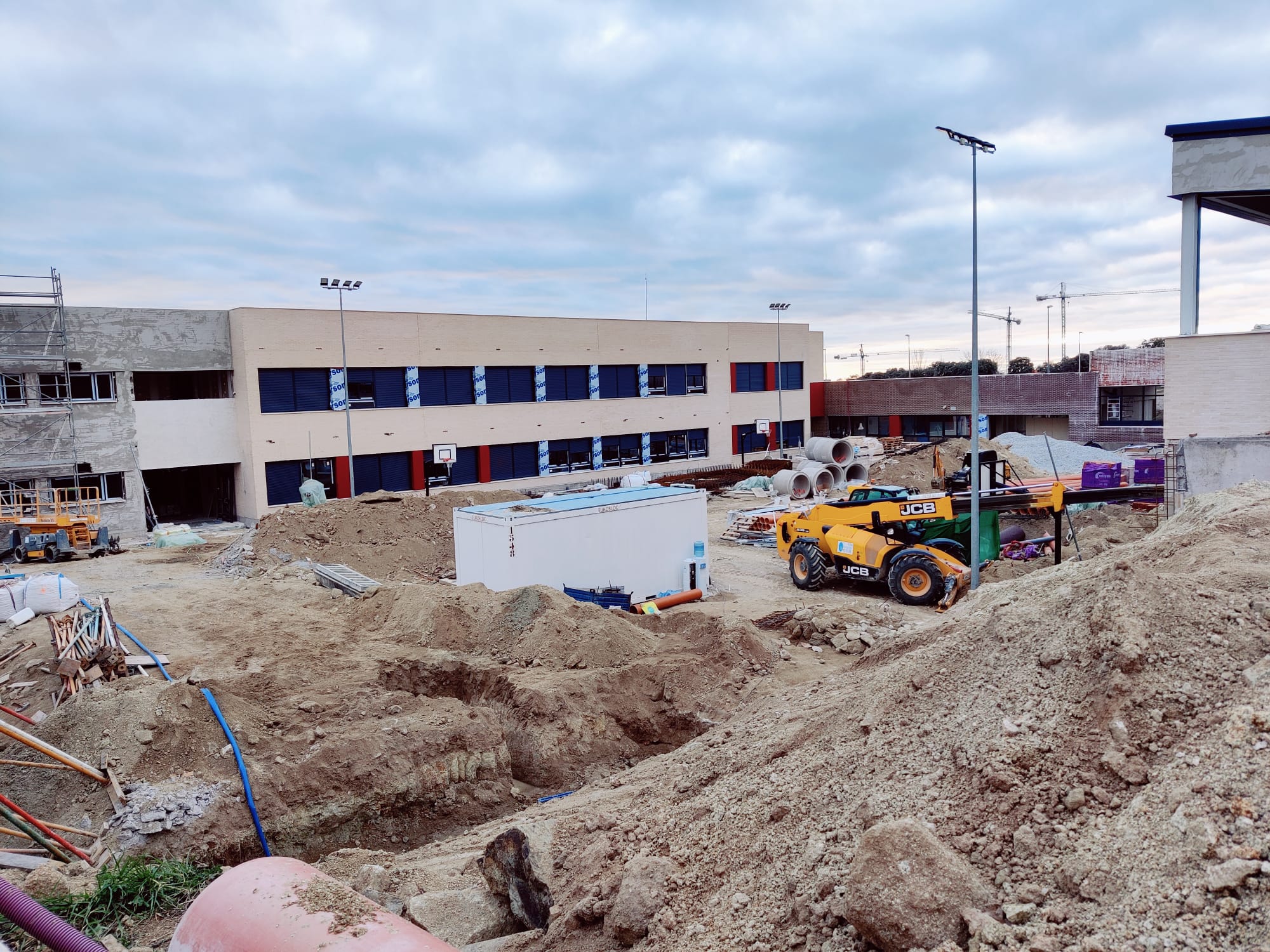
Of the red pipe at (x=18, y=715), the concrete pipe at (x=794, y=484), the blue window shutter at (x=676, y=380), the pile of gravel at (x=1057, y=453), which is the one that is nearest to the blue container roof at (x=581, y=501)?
the red pipe at (x=18, y=715)

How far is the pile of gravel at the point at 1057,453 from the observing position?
39.2m

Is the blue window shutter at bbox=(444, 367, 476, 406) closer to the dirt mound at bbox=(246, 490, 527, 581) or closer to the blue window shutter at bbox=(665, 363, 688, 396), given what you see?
the dirt mound at bbox=(246, 490, 527, 581)

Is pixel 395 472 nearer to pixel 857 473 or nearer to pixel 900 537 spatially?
pixel 857 473

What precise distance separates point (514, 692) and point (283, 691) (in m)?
3.27

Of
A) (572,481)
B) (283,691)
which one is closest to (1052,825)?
(283,691)

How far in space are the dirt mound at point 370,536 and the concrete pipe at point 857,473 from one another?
56.8 feet

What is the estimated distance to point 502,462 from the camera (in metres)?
39.5

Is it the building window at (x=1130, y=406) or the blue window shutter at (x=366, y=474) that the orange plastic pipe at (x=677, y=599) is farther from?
the building window at (x=1130, y=406)

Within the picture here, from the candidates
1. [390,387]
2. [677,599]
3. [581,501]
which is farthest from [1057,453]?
[390,387]

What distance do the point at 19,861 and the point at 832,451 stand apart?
34.3 meters

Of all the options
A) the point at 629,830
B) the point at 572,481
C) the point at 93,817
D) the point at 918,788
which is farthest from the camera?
the point at 572,481

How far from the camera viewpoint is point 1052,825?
15.7ft

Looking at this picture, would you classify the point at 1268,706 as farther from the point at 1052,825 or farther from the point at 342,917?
the point at 342,917

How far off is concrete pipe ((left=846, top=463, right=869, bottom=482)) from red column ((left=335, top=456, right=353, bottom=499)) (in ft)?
67.9
